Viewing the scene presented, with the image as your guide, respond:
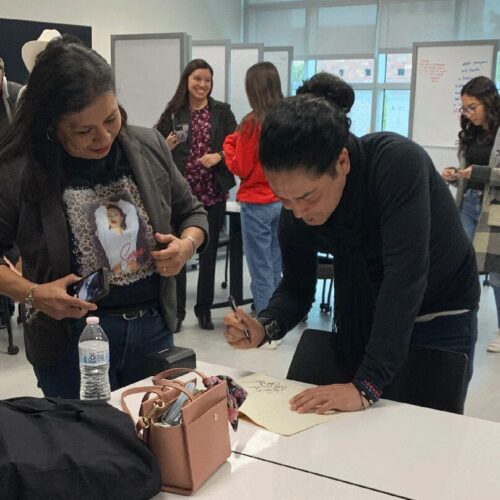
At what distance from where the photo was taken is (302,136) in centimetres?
129

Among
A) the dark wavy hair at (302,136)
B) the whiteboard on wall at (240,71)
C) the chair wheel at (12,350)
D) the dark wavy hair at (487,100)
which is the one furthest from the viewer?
the whiteboard on wall at (240,71)

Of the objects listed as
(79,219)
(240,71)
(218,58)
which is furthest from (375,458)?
(240,71)

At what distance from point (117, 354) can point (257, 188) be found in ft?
7.26

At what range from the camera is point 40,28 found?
214 inches

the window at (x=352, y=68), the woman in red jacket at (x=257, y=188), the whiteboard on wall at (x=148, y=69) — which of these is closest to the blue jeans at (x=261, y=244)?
the woman in red jacket at (x=257, y=188)

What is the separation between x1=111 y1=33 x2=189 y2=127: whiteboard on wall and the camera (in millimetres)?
4602

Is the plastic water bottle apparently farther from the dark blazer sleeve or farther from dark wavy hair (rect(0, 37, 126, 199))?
the dark blazer sleeve

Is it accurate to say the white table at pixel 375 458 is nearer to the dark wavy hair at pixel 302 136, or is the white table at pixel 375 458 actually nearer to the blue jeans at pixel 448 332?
the blue jeans at pixel 448 332

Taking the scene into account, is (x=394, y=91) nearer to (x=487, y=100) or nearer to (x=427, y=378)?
(x=487, y=100)

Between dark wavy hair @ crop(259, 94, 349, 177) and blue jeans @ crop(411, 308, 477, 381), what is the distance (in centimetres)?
49

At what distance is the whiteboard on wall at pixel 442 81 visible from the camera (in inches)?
190

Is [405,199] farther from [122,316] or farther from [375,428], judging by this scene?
[122,316]

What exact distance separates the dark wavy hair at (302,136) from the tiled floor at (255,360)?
2049 mm

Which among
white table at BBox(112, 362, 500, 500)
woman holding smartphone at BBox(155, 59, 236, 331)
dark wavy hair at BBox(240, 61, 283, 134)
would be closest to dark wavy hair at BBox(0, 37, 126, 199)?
white table at BBox(112, 362, 500, 500)
